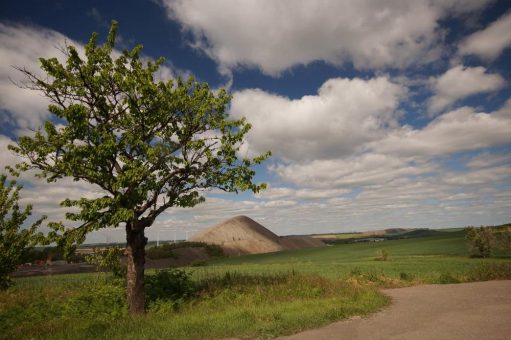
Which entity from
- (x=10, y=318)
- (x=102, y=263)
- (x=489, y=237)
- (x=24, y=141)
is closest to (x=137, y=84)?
(x=24, y=141)

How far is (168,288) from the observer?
57.6 ft

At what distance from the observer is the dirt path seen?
980 centimetres

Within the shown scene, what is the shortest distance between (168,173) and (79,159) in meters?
3.91

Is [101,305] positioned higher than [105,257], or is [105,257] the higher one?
[105,257]

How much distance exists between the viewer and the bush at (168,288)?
16.4 meters

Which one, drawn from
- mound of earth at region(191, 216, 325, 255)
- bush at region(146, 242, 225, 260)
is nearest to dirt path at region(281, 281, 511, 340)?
bush at region(146, 242, 225, 260)

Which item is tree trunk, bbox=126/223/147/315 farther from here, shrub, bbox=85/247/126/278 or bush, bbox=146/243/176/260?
bush, bbox=146/243/176/260

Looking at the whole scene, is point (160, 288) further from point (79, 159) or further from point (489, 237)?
point (489, 237)

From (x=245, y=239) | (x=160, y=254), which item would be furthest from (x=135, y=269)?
(x=245, y=239)

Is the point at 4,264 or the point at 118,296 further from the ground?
the point at 4,264

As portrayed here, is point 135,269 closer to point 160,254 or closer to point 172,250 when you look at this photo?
point 160,254

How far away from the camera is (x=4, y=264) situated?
1595 cm

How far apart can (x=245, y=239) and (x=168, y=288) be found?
90.5 m

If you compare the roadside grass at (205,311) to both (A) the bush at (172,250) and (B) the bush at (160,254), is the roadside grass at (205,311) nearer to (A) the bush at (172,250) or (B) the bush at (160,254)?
(B) the bush at (160,254)
